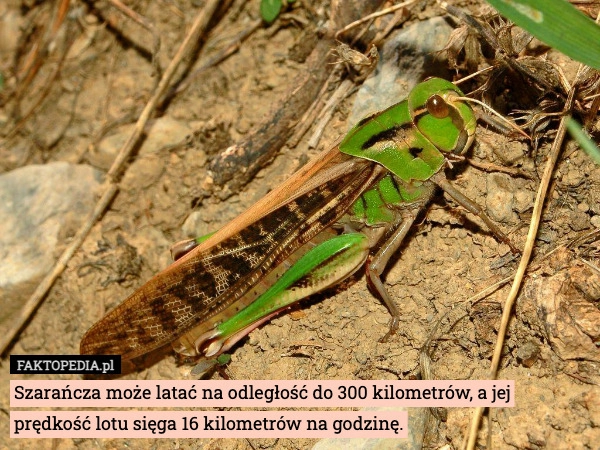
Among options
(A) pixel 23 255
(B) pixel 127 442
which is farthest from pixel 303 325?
(A) pixel 23 255

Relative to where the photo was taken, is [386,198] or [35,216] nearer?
[386,198]

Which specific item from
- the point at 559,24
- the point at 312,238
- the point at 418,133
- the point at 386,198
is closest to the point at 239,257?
the point at 312,238

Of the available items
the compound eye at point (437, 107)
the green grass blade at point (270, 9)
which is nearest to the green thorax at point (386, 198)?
the compound eye at point (437, 107)

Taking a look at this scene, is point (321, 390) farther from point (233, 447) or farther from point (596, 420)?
point (596, 420)

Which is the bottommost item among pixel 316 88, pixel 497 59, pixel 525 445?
pixel 525 445

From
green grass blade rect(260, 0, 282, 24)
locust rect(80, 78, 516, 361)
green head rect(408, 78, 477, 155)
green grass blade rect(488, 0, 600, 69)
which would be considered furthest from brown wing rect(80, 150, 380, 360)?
green grass blade rect(260, 0, 282, 24)

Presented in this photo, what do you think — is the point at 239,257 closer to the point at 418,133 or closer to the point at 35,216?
the point at 418,133

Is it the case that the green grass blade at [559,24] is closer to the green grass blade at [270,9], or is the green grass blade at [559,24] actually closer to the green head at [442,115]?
the green head at [442,115]
